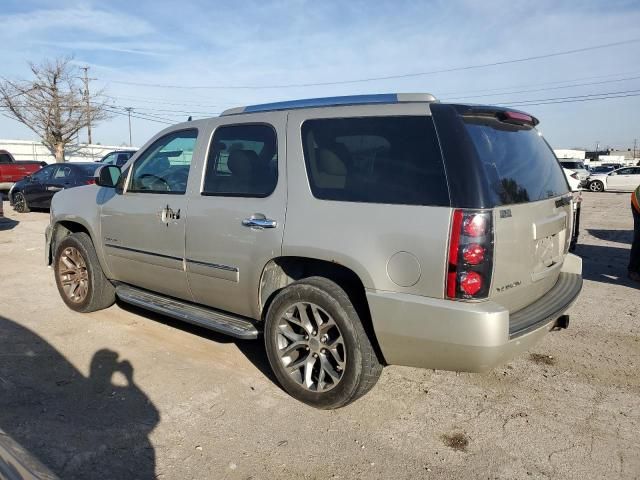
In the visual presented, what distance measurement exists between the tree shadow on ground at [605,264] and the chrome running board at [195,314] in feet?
18.1

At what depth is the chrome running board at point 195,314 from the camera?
3.81m

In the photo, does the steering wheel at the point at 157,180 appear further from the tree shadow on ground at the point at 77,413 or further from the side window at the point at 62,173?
the side window at the point at 62,173

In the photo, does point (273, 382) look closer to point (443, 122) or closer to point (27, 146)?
point (443, 122)

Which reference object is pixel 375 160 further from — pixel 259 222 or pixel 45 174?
pixel 45 174

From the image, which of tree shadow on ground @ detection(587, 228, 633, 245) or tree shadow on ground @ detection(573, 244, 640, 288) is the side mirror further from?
tree shadow on ground @ detection(587, 228, 633, 245)

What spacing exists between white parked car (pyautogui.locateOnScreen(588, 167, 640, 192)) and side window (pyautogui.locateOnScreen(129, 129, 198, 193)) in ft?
99.5

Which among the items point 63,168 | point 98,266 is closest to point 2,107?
point 63,168

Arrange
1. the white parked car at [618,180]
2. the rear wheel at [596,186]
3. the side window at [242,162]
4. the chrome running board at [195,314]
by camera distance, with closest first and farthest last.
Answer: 1. the side window at [242,162]
2. the chrome running board at [195,314]
3. the white parked car at [618,180]
4. the rear wheel at [596,186]

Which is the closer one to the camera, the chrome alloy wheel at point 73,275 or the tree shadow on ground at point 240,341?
the tree shadow on ground at point 240,341

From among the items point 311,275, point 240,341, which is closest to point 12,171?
point 240,341

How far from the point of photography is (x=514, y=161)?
3260 mm

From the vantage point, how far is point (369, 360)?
322 cm

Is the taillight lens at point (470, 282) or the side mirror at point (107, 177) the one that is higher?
the side mirror at point (107, 177)

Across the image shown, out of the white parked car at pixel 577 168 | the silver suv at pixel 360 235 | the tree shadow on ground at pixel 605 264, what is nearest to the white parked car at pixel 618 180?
the white parked car at pixel 577 168
